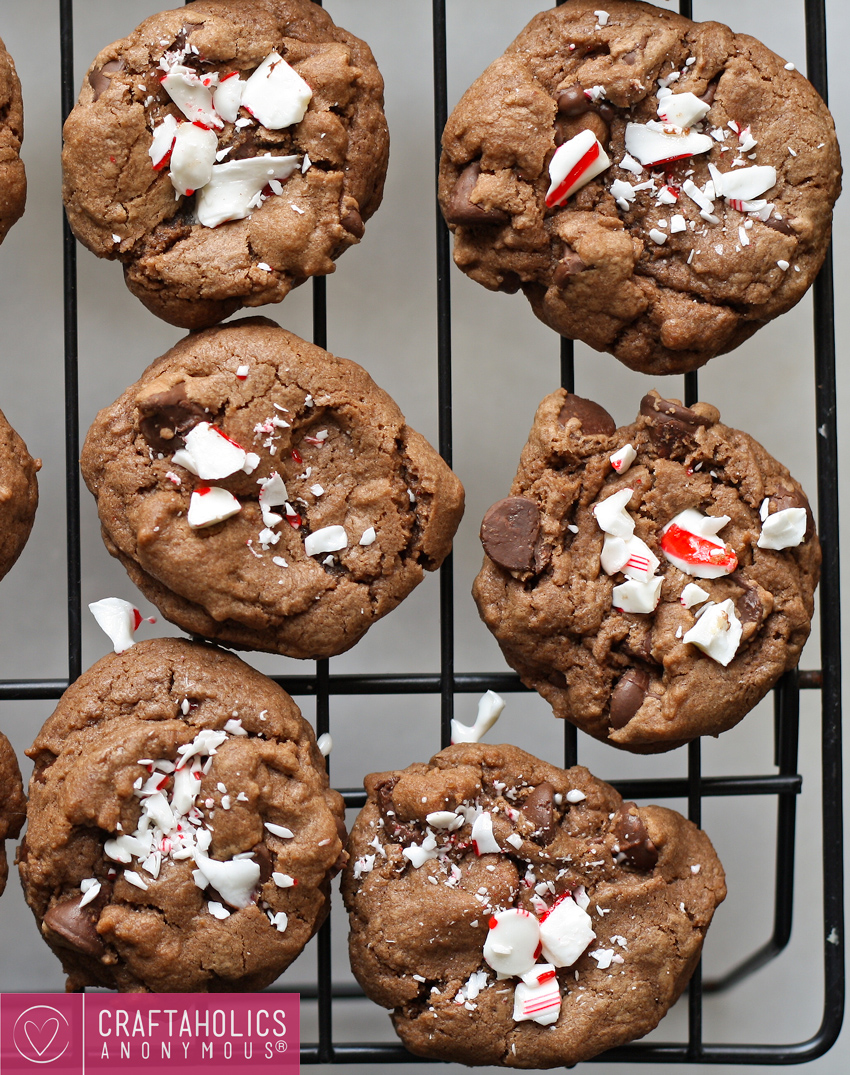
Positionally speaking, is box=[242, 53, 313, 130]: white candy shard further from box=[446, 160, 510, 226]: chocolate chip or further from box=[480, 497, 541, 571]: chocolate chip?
box=[480, 497, 541, 571]: chocolate chip

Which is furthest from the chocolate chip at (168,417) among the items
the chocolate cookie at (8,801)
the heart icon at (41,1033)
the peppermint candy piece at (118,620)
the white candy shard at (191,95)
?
the heart icon at (41,1033)

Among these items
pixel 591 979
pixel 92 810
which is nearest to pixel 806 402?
pixel 591 979

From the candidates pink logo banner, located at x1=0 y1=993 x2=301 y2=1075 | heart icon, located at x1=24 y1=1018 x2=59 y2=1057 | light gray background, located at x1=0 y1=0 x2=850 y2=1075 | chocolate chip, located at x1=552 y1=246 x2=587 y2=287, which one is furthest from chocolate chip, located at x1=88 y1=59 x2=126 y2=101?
heart icon, located at x1=24 y1=1018 x2=59 y2=1057

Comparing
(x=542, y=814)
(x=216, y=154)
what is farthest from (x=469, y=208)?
(x=542, y=814)

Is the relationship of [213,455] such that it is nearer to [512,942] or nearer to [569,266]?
[569,266]

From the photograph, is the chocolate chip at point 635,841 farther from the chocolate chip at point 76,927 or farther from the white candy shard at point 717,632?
the chocolate chip at point 76,927
